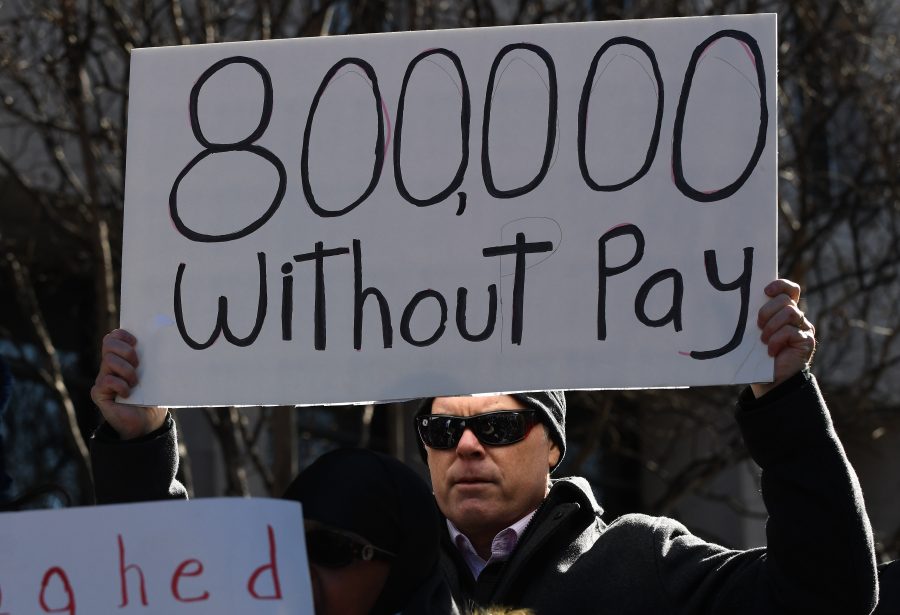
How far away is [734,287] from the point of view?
2.69 m

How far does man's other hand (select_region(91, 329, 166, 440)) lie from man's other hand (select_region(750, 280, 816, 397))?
3.74 feet

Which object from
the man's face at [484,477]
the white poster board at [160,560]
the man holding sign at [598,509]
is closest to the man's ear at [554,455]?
the man holding sign at [598,509]

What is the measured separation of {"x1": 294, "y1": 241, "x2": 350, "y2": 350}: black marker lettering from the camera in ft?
8.99

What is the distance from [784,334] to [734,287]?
14 cm

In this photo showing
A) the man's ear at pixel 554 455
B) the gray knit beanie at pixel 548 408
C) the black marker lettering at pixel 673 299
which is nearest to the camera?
the black marker lettering at pixel 673 299

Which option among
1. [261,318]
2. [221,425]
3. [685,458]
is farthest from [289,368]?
[685,458]

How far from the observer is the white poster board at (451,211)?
270cm

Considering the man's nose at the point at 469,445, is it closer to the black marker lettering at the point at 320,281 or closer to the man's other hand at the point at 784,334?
the black marker lettering at the point at 320,281

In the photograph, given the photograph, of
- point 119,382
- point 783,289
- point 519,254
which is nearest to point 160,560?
point 119,382

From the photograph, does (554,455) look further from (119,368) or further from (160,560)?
(160,560)

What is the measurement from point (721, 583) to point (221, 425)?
13.0ft

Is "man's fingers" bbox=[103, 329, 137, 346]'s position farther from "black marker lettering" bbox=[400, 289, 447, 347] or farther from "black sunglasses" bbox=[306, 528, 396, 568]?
"black sunglasses" bbox=[306, 528, 396, 568]

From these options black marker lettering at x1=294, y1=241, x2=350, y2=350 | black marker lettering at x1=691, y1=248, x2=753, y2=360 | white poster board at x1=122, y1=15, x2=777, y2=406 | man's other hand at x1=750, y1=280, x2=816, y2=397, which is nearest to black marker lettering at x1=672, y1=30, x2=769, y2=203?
white poster board at x1=122, y1=15, x2=777, y2=406

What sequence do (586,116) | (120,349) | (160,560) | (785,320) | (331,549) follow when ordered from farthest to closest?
(586,116)
(120,349)
(785,320)
(331,549)
(160,560)
